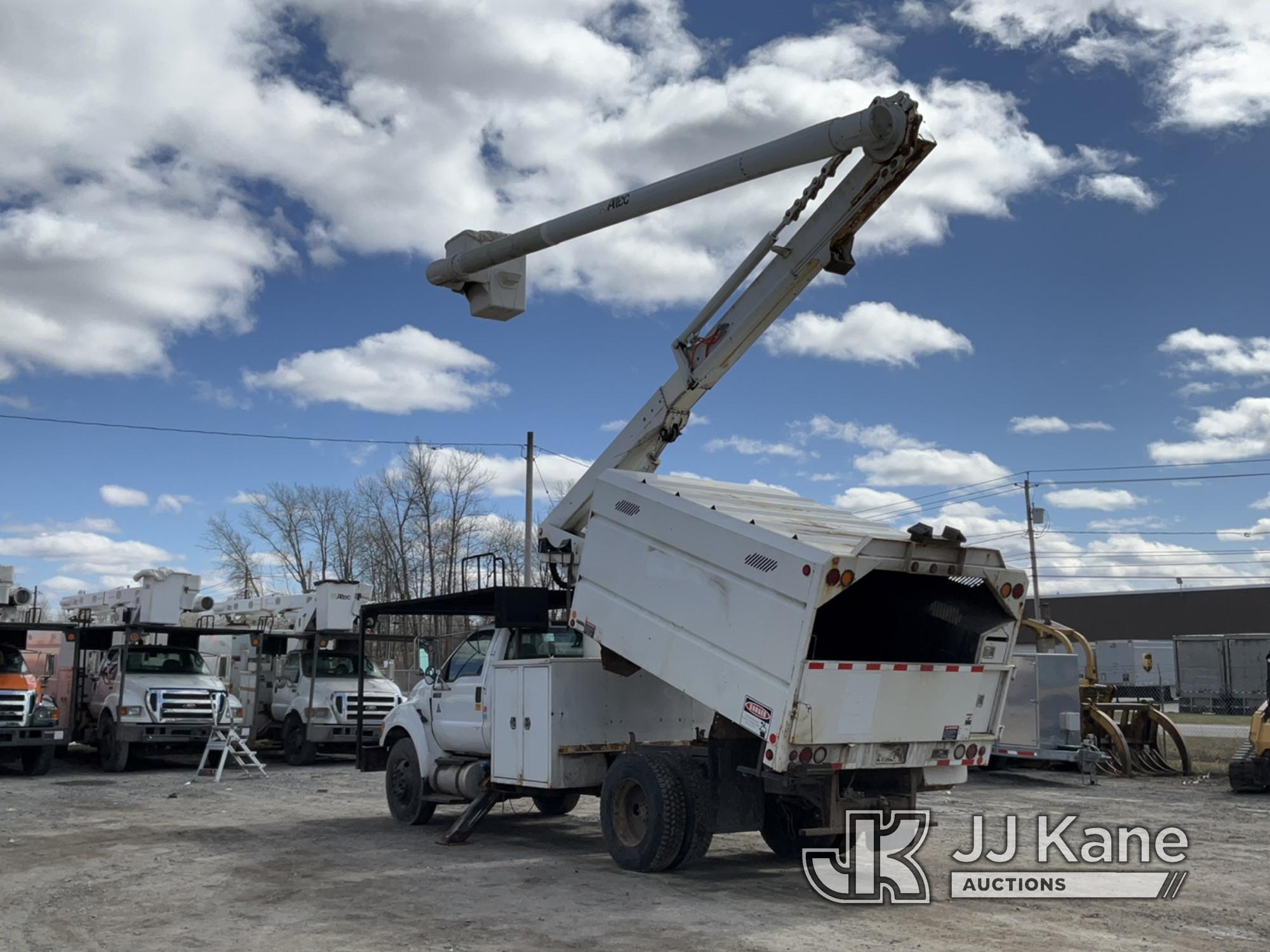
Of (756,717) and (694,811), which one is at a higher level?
(756,717)

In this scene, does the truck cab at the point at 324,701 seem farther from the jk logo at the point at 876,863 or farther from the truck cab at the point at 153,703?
the jk logo at the point at 876,863

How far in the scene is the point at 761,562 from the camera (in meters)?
8.77

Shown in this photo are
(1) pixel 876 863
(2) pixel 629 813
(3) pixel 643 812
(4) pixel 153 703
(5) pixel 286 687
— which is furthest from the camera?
(5) pixel 286 687

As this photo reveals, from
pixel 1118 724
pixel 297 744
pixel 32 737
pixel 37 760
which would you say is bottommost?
pixel 37 760

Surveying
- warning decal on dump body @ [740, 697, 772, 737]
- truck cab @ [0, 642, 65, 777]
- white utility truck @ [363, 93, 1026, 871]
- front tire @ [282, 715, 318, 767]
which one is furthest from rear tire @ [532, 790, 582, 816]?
truck cab @ [0, 642, 65, 777]

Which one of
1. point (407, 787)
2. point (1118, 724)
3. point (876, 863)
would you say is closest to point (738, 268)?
point (876, 863)

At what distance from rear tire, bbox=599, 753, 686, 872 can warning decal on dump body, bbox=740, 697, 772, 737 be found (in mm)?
1059

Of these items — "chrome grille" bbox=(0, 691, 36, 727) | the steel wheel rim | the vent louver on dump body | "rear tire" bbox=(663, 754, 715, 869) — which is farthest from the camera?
"chrome grille" bbox=(0, 691, 36, 727)

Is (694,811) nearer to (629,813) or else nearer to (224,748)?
(629,813)

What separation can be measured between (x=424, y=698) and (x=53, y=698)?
570 inches

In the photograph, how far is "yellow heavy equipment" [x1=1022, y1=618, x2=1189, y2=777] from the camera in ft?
59.6

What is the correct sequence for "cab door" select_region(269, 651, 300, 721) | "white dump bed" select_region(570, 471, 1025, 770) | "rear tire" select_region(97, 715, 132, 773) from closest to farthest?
"white dump bed" select_region(570, 471, 1025, 770) < "rear tire" select_region(97, 715, 132, 773) < "cab door" select_region(269, 651, 300, 721)

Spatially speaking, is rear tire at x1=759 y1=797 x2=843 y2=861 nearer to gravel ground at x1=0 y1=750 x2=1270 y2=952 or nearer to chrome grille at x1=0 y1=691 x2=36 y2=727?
gravel ground at x1=0 y1=750 x2=1270 y2=952

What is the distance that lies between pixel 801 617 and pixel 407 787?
21.0 feet
